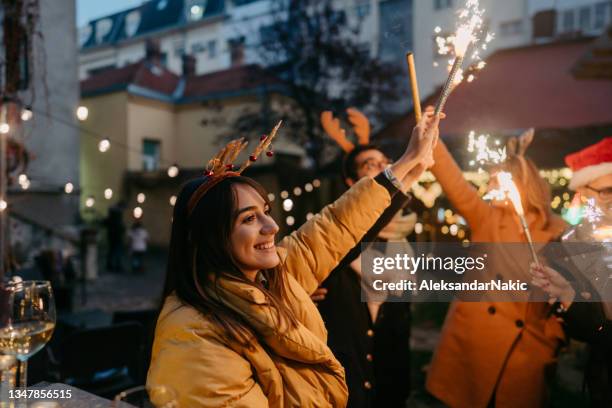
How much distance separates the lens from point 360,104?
44.9 ft

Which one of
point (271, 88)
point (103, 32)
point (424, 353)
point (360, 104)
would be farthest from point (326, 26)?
point (103, 32)

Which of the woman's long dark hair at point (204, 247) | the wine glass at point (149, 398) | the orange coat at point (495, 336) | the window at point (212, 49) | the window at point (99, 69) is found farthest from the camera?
the window at point (99, 69)

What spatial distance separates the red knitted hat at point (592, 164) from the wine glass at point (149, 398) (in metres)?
2.20

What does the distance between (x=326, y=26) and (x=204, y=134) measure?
869 centimetres

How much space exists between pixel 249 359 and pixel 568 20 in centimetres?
2147

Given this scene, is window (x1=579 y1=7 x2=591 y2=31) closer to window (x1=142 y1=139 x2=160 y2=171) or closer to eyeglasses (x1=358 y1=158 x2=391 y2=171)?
window (x1=142 y1=139 x2=160 y2=171)

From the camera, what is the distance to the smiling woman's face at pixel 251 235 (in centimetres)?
151

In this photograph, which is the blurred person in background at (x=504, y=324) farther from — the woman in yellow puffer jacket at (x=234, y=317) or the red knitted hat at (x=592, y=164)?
the woman in yellow puffer jacket at (x=234, y=317)

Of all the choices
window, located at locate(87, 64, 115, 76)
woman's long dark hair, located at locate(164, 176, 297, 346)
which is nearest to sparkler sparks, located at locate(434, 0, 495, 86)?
woman's long dark hair, located at locate(164, 176, 297, 346)

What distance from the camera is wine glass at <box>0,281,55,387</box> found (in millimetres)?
1509

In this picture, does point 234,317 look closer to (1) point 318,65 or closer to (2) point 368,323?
(2) point 368,323

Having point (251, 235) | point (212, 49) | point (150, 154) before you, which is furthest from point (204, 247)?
point (212, 49)

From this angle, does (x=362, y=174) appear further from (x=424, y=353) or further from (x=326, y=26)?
(x=326, y=26)

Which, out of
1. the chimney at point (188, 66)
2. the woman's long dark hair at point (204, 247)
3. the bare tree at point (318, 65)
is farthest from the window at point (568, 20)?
the woman's long dark hair at point (204, 247)
